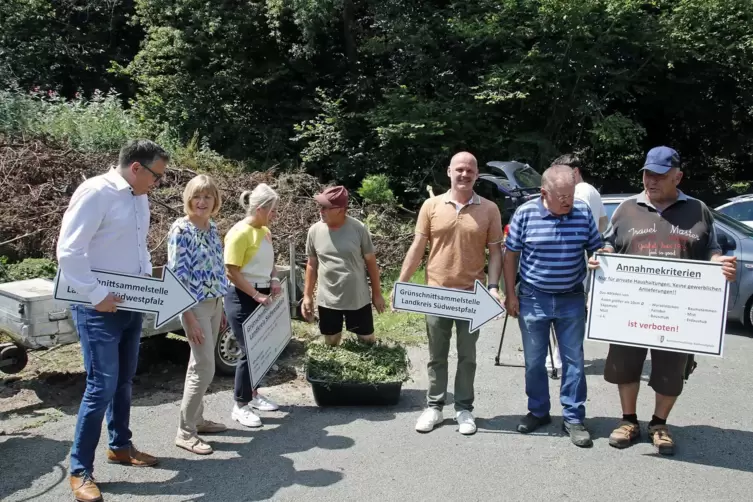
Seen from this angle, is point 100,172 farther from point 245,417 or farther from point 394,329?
point 245,417

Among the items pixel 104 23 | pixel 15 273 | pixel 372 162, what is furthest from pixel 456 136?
pixel 104 23

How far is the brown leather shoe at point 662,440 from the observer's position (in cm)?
444

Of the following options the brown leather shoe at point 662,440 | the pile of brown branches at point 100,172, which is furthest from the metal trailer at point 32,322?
the brown leather shoe at point 662,440

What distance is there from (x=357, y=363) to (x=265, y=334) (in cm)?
83

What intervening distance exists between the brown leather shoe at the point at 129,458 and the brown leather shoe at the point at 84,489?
417 mm

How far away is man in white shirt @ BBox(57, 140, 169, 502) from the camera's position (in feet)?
11.8

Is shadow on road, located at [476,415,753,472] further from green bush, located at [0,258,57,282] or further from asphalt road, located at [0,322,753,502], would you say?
green bush, located at [0,258,57,282]

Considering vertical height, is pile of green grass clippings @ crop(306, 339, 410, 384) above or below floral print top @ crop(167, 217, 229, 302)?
below

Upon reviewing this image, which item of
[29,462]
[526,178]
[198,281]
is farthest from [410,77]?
[29,462]

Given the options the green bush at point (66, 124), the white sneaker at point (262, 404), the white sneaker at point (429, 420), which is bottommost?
the white sneaker at point (262, 404)

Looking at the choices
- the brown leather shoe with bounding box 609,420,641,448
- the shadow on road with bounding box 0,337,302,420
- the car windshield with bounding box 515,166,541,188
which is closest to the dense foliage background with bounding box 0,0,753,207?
the car windshield with bounding box 515,166,541,188

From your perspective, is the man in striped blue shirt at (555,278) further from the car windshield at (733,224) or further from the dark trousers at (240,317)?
the car windshield at (733,224)

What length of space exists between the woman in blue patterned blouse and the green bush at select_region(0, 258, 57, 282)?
396cm

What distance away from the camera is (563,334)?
4.68 m
